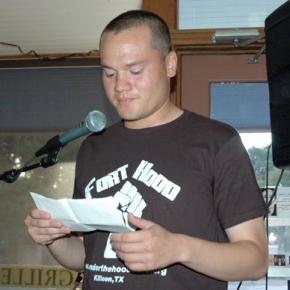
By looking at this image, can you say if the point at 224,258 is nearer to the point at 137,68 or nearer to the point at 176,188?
the point at 176,188

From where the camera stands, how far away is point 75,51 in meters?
3.16

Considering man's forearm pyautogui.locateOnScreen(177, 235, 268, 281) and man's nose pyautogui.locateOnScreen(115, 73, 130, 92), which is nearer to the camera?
man's forearm pyautogui.locateOnScreen(177, 235, 268, 281)

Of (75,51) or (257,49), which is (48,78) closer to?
(75,51)

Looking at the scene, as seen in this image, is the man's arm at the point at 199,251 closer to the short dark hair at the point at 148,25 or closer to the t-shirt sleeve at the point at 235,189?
the t-shirt sleeve at the point at 235,189

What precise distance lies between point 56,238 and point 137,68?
1.54 ft

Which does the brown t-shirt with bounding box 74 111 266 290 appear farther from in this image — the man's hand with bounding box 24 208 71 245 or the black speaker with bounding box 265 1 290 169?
the black speaker with bounding box 265 1 290 169

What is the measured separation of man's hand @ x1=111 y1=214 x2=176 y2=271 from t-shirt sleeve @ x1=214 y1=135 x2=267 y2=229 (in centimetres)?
24

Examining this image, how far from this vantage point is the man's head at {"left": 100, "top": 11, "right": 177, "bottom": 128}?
46.3 inches

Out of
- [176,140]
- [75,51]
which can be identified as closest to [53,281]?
[75,51]

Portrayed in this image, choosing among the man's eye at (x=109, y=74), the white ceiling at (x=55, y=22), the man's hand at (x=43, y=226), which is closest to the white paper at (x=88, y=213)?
the man's hand at (x=43, y=226)

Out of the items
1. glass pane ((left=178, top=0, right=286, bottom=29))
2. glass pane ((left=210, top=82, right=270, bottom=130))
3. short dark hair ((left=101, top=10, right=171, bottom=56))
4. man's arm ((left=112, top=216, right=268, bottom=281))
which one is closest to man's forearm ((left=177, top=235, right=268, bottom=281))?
man's arm ((left=112, top=216, right=268, bottom=281))

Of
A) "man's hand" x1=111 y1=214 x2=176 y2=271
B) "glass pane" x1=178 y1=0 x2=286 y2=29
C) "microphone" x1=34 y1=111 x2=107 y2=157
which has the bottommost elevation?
"man's hand" x1=111 y1=214 x2=176 y2=271

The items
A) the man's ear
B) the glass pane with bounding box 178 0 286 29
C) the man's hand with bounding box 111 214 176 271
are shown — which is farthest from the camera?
the glass pane with bounding box 178 0 286 29

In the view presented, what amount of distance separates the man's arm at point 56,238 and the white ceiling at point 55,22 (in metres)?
1.68
